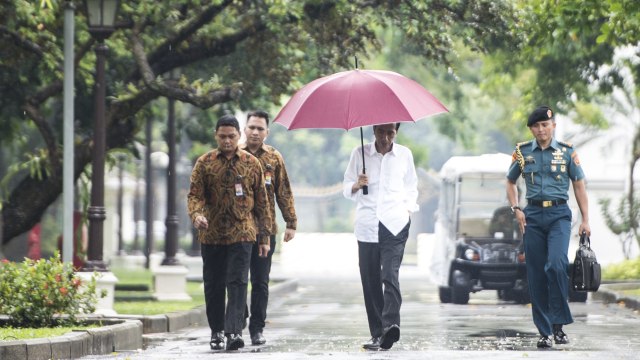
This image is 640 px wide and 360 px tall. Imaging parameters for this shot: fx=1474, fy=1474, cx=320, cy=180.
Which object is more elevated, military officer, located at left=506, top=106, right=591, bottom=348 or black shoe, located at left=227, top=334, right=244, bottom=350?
military officer, located at left=506, top=106, right=591, bottom=348

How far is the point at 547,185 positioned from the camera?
1207 centimetres

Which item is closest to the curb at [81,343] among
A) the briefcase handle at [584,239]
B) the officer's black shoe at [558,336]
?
the officer's black shoe at [558,336]

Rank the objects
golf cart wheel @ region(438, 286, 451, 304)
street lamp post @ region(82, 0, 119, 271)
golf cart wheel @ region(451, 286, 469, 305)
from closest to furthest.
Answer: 1. street lamp post @ region(82, 0, 119, 271)
2. golf cart wheel @ region(451, 286, 469, 305)
3. golf cart wheel @ region(438, 286, 451, 304)

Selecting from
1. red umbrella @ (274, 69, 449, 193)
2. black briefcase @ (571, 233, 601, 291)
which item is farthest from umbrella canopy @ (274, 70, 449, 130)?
black briefcase @ (571, 233, 601, 291)

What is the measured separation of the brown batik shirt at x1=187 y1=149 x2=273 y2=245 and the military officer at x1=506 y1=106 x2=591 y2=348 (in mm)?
2183

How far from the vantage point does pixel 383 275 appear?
1165 centimetres

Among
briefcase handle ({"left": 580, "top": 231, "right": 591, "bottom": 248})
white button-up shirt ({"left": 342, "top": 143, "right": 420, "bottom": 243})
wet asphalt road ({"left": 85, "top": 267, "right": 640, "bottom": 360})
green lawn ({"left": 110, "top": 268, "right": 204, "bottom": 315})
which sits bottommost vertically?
wet asphalt road ({"left": 85, "top": 267, "right": 640, "bottom": 360})

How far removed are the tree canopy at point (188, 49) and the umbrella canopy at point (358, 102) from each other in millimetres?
6980

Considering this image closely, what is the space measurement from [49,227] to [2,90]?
21.4m

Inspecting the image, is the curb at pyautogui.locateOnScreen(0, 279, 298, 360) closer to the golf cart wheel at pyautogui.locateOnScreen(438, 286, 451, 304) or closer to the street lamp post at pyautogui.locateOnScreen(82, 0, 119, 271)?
the street lamp post at pyautogui.locateOnScreen(82, 0, 119, 271)

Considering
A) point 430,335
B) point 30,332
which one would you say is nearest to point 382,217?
point 430,335

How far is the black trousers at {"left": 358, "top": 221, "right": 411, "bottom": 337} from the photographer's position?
1158 centimetres

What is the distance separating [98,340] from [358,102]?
119 inches

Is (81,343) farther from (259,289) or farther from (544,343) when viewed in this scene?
(544,343)
